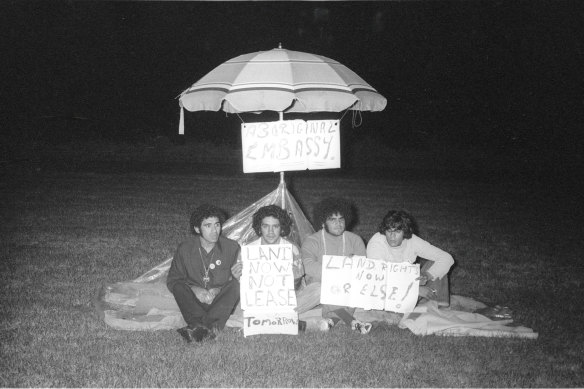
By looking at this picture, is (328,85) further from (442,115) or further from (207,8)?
(207,8)

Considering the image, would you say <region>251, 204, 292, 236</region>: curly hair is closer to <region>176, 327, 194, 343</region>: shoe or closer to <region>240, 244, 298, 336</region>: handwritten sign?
<region>240, 244, 298, 336</region>: handwritten sign

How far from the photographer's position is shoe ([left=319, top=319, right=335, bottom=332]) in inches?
208

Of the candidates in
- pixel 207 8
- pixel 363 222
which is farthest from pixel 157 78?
pixel 363 222

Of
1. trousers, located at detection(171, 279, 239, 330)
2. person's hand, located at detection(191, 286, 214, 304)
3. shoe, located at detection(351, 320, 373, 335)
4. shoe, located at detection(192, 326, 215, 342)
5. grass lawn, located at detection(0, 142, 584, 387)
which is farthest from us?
person's hand, located at detection(191, 286, 214, 304)

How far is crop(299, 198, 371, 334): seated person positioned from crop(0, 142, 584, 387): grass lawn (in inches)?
25.3

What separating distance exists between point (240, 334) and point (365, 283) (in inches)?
51.4

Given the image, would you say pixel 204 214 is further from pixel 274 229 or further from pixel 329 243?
pixel 329 243

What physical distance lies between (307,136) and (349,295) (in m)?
1.73

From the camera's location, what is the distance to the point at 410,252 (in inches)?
230

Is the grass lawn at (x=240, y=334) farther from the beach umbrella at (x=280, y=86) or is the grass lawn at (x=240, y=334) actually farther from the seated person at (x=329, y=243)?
the beach umbrella at (x=280, y=86)

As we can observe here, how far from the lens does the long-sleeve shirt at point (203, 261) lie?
5434 mm

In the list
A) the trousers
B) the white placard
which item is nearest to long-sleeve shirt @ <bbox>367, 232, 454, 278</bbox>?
the white placard

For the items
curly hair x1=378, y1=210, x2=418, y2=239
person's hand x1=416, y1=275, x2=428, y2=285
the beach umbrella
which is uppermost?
the beach umbrella

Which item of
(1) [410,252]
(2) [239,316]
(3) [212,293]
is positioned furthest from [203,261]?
(1) [410,252]
